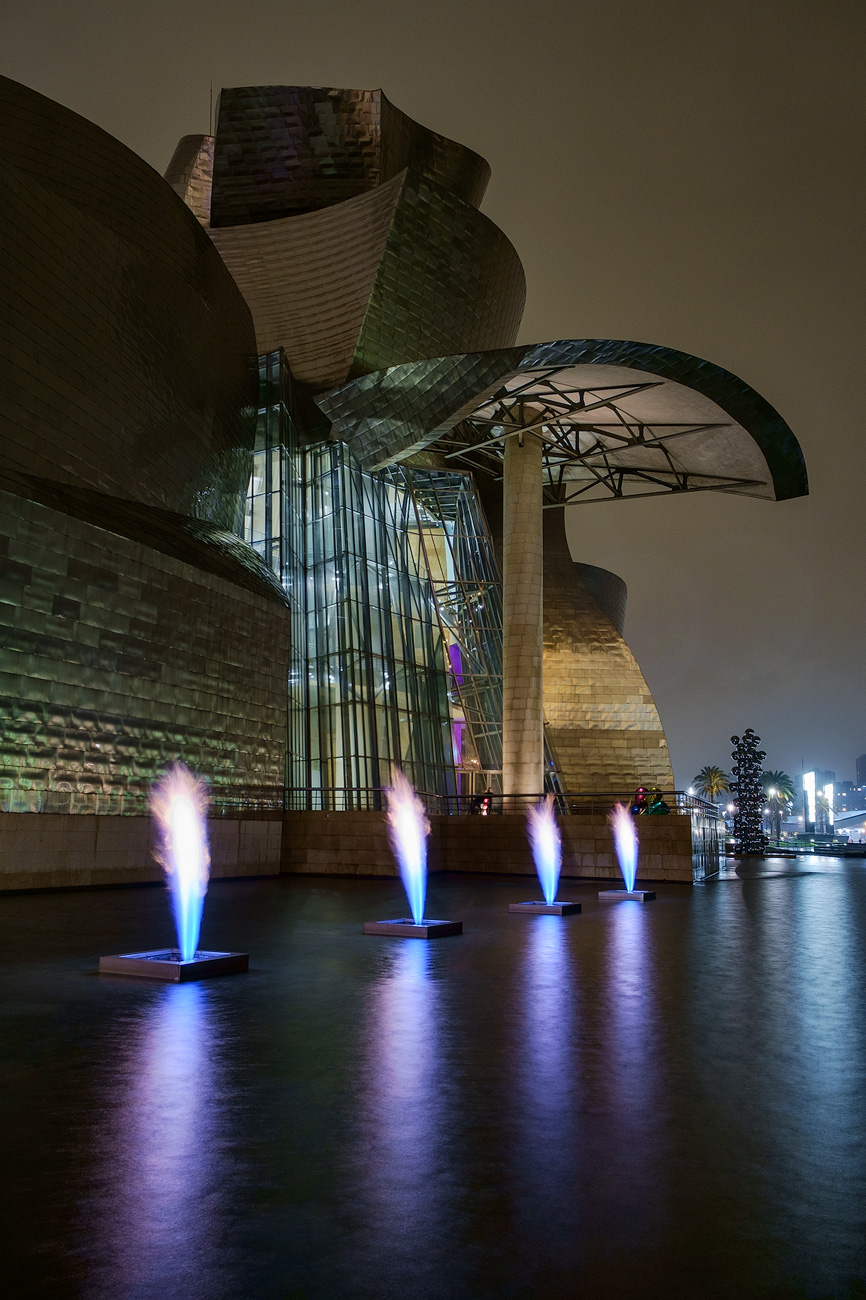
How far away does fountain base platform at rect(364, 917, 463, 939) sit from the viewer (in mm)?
10594

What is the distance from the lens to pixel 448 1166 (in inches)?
139

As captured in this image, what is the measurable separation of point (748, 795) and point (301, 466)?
29.1 metres

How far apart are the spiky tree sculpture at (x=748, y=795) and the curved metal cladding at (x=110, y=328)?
30867 mm

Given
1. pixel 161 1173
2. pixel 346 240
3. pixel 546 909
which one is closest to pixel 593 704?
pixel 346 240

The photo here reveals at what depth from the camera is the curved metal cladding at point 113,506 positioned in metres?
17.2

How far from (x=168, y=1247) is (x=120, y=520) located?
18.2 meters

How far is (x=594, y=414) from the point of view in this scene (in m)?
31.7

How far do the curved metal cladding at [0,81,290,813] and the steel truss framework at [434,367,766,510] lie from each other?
8768mm

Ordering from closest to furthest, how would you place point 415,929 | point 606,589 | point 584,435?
1. point 415,929
2. point 584,435
3. point 606,589

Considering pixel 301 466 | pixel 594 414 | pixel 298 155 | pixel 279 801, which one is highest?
pixel 298 155

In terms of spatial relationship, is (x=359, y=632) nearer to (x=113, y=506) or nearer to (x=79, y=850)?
(x=113, y=506)

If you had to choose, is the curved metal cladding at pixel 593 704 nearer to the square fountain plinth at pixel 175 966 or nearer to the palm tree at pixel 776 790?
the square fountain plinth at pixel 175 966

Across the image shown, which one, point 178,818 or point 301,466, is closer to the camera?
point 178,818

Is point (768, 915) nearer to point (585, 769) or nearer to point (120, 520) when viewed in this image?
point (120, 520)
